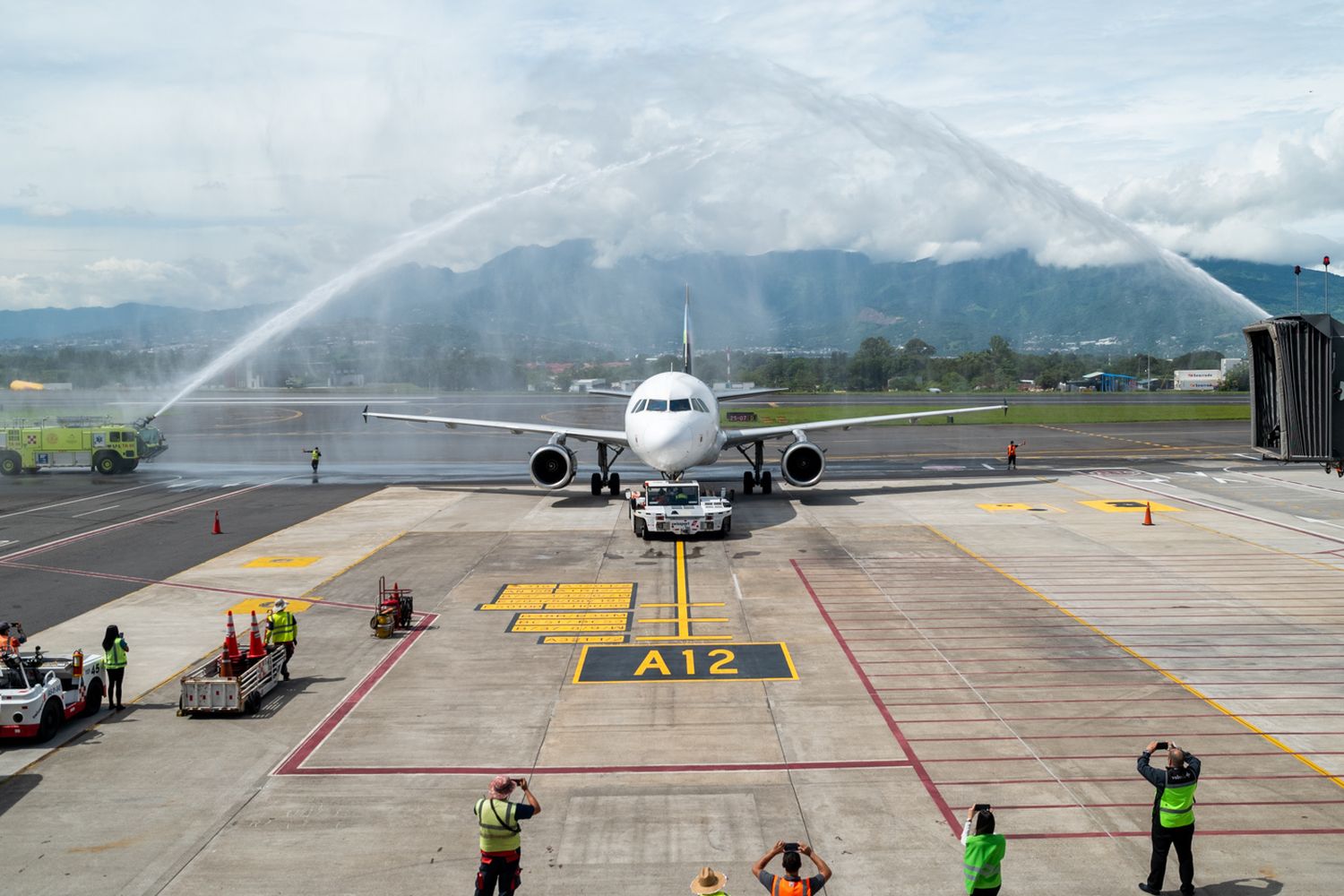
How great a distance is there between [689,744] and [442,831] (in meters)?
4.33

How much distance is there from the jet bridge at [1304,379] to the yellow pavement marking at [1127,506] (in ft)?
25.5

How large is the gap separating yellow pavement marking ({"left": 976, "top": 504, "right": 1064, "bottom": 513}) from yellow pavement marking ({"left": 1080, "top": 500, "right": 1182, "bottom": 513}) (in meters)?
1.70

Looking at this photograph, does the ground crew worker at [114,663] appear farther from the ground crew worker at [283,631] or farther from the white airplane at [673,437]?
the white airplane at [673,437]

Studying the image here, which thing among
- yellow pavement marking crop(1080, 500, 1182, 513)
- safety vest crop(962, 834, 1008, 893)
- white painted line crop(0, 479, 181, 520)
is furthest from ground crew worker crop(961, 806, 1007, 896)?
white painted line crop(0, 479, 181, 520)

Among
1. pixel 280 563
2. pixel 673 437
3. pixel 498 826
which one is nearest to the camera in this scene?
pixel 498 826

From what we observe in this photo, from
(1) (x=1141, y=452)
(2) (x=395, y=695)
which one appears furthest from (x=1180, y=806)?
(1) (x=1141, y=452)

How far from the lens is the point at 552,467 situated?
44.0 m

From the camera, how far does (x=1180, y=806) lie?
1148 centimetres

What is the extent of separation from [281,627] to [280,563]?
1265 centimetres

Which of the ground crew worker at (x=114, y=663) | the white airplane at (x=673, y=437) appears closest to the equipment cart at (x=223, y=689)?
the ground crew worker at (x=114, y=663)

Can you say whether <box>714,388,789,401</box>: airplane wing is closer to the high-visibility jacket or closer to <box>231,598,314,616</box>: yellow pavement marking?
<box>231,598,314,616</box>: yellow pavement marking

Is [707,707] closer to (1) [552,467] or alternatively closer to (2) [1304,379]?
(1) [552,467]

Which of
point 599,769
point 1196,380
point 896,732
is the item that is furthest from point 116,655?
point 1196,380

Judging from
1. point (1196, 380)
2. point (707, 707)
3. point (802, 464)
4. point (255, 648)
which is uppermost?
point (1196, 380)
